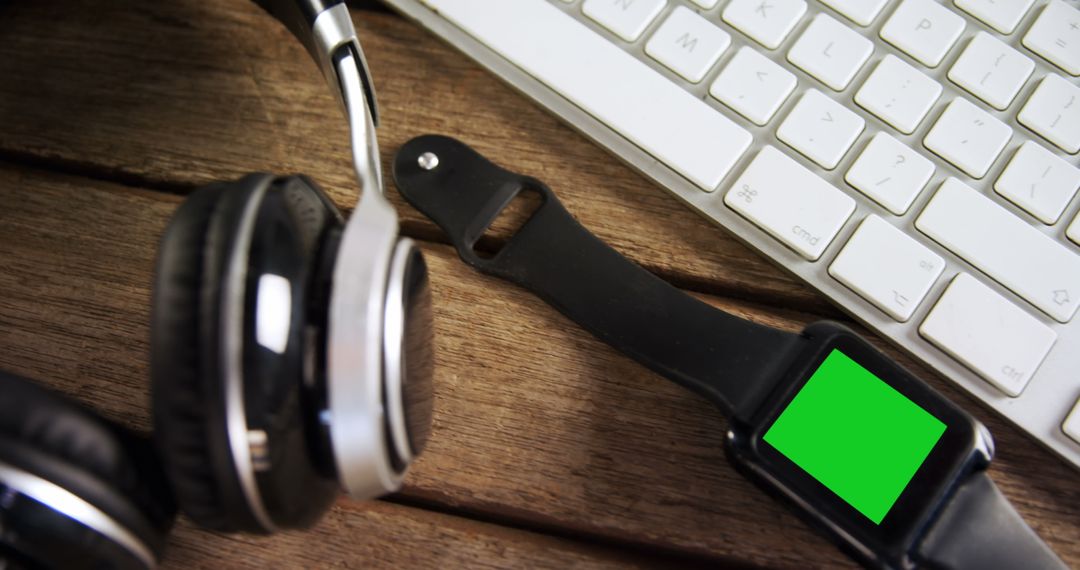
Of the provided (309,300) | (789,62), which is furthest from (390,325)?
(789,62)

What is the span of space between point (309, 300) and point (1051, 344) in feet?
1.02

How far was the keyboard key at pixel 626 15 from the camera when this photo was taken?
1.32 ft

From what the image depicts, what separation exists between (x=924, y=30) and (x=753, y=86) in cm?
9

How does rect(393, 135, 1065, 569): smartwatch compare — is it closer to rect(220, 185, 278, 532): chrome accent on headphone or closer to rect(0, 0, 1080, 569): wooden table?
rect(0, 0, 1080, 569): wooden table

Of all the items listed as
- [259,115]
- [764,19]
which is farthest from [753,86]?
[259,115]

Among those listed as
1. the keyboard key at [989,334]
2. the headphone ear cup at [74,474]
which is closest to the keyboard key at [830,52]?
the keyboard key at [989,334]

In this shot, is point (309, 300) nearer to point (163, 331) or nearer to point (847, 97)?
point (163, 331)

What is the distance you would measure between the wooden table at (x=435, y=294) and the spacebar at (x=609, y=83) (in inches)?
1.3

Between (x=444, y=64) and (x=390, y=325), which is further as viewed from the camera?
(x=444, y=64)

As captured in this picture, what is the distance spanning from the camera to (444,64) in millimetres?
442

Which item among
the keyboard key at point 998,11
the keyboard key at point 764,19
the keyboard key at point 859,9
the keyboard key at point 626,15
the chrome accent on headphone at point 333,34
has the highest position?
the keyboard key at point 998,11

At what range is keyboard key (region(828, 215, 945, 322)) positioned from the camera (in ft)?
1.18

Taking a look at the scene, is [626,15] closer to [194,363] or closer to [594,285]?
[594,285]

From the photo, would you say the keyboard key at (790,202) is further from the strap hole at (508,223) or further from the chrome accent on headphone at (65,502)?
the chrome accent on headphone at (65,502)
